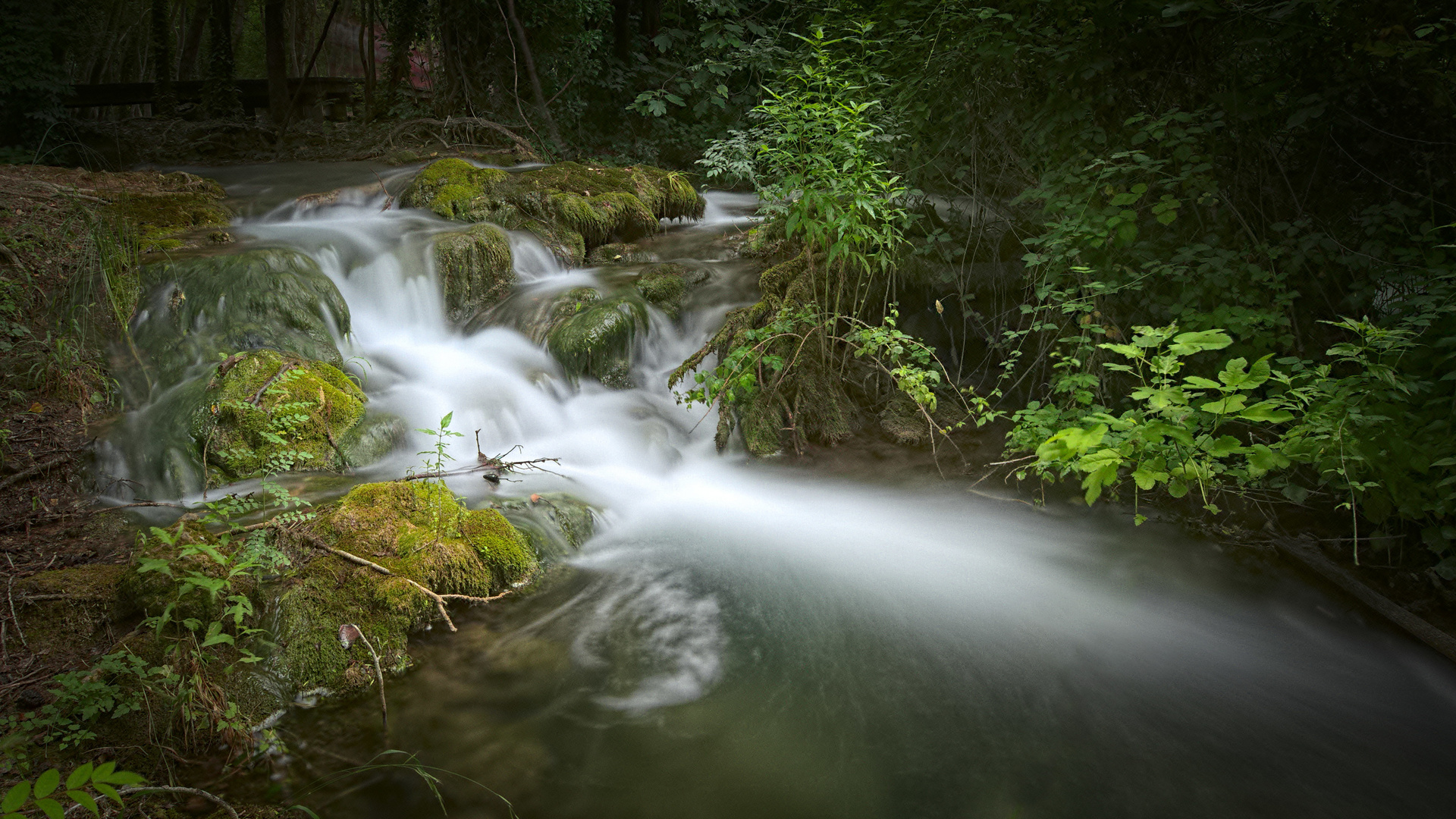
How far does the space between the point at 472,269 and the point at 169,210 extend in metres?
2.81

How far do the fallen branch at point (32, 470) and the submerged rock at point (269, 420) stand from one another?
0.66 meters

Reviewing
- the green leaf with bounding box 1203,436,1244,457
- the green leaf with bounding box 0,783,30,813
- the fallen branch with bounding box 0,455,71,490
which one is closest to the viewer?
the green leaf with bounding box 0,783,30,813

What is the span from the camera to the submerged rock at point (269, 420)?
4.27 metres

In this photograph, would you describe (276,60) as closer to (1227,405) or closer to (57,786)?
(57,786)

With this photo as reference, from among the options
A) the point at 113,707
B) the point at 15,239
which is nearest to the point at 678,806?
the point at 113,707

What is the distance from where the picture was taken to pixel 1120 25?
4270mm

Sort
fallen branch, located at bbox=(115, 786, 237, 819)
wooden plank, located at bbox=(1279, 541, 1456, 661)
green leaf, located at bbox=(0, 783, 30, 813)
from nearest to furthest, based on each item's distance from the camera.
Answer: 1. green leaf, located at bbox=(0, 783, 30, 813)
2. fallen branch, located at bbox=(115, 786, 237, 819)
3. wooden plank, located at bbox=(1279, 541, 1456, 661)

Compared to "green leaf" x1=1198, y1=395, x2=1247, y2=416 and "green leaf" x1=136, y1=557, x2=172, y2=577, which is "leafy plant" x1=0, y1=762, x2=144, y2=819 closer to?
"green leaf" x1=136, y1=557, x2=172, y2=577

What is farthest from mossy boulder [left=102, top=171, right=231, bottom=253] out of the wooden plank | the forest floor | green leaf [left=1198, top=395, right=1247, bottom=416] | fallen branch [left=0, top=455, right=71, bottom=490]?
the wooden plank

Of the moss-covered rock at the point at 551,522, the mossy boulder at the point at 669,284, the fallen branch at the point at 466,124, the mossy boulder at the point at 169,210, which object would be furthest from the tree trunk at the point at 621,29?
the moss-covered rock at the point at 551,522

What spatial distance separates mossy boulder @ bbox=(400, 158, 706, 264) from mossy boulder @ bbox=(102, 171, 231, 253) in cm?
185

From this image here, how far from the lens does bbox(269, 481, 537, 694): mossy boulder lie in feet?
9.77

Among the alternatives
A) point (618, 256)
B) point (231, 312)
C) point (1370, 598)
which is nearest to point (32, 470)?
point (231, 312)

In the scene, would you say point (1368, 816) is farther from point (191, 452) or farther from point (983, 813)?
point (191, 452)
